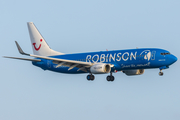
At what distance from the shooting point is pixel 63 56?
240ft

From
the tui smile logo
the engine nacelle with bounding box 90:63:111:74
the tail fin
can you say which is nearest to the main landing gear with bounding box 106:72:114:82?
the engine nacelle with bounding box 90:63:111:74

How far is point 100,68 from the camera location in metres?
63.8

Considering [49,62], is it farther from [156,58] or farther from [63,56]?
[156,58]

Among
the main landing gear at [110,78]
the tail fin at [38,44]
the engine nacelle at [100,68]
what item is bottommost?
the main landing gear at [110,78]

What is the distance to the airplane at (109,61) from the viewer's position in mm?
62781

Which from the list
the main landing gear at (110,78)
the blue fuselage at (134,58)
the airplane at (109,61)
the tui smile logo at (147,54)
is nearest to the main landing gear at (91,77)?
the airplane at (109,61)

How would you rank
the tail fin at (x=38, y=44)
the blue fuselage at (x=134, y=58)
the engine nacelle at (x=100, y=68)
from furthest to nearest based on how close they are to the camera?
the tail fin at (x=38, y=44) < the engine nacelle at (x=100, y=68) < the blue fuselage at (x=134, y=58)

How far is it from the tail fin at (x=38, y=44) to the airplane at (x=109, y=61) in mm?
1503

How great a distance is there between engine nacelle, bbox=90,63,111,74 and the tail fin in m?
14.0

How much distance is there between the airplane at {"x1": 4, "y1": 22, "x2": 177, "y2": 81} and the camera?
6278 cm

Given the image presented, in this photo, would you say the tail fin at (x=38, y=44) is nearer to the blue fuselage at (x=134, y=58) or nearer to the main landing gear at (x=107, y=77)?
the blue fuselage at (x=134, y=58)

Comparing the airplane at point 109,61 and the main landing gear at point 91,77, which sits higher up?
the airplane at point 109,61

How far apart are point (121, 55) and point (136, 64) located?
303cm

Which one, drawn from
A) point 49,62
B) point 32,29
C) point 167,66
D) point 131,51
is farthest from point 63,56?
point 167,66
